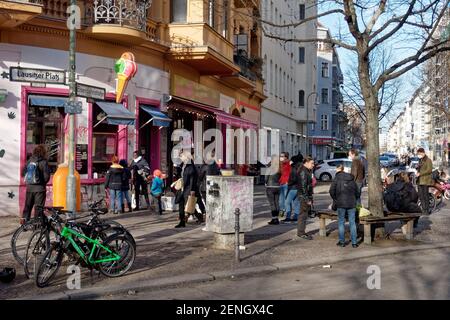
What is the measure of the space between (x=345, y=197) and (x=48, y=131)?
8.52 metres

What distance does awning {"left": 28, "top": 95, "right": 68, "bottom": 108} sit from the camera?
48.0ft

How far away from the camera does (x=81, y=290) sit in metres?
7.02

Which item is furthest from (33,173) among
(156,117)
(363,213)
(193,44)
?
(193,44)

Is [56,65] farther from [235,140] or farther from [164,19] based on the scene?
[235,140]

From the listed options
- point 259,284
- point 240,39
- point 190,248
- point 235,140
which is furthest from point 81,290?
point 235,140

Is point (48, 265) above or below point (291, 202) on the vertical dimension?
below

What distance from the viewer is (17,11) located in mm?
13117

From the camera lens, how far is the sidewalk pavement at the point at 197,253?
733 centimetres

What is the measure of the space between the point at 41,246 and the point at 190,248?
10.5ft

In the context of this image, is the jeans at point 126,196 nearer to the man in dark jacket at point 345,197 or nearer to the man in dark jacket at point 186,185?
the man in dark jacket at point 186,185

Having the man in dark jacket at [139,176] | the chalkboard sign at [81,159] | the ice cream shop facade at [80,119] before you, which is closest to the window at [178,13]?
the ice cream shop facade at [80,119]

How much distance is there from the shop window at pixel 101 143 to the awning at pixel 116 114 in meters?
0.29

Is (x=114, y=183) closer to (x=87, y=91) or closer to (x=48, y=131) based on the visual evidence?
Result: (x=48, y=131)

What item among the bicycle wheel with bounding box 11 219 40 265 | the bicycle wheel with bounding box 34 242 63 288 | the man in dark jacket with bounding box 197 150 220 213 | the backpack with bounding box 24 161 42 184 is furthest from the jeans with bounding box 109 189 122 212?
the bicycle wheel with bounding box 34 242 63 288
